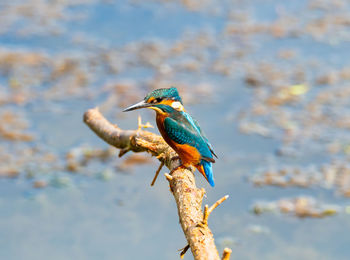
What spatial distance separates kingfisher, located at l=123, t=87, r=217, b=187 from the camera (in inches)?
94.5

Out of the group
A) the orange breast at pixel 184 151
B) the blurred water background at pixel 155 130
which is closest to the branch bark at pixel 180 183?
the orange breast at pixel 184 151

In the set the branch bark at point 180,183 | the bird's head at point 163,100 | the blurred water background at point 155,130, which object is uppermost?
the blurred water background at point 155,130

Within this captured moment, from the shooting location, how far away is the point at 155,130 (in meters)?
5.39

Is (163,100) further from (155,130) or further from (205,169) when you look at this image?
(155,130)

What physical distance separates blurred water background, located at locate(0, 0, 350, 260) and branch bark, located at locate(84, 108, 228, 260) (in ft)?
6.35

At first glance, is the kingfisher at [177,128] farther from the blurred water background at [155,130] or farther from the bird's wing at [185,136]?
the blurred water background at [155,130]

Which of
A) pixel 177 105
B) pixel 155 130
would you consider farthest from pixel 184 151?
pixel 155 130

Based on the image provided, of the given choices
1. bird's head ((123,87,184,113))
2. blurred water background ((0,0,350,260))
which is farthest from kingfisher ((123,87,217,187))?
blurred water background ((0,0,350,260))

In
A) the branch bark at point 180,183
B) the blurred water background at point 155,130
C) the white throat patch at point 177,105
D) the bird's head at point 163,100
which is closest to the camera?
the branch bark at point 180,183

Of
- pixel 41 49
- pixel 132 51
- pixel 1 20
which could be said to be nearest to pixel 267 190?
pixel 132 51

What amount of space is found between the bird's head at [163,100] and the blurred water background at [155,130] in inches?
84.6

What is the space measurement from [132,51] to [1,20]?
6.64 feet

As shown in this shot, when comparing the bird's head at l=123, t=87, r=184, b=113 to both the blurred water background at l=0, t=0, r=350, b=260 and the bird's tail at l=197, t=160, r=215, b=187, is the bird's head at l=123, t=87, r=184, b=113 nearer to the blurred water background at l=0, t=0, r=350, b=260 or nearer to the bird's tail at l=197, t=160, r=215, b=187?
the bird's tail at l=197, t=160, r=215, b=187

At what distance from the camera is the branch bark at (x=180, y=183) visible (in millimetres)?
1717
